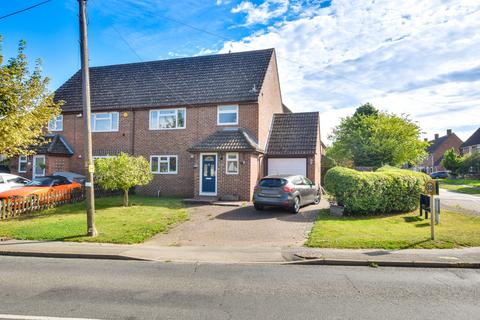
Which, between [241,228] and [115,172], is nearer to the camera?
[241,228]

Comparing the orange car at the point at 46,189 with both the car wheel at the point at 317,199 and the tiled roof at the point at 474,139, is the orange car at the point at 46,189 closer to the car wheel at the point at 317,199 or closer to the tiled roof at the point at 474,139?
the car wheel at the point at 317,199

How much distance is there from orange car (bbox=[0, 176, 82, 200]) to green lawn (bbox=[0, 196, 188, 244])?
78 cm

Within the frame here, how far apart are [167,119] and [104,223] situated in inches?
400

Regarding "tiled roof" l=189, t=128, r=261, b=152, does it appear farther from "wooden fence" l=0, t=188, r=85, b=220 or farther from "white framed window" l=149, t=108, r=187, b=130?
"wooden fence" l=0, t=188, r=85, b=220

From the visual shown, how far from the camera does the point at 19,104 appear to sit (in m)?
12.0

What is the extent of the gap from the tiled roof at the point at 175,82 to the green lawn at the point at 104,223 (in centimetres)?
783

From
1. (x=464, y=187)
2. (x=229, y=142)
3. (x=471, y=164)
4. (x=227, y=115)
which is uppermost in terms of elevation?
(x=227, y=115)

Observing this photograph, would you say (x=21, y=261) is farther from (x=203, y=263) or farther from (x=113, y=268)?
(x=203, y=263)

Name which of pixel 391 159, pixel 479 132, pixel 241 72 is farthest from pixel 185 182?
pixel 479 132

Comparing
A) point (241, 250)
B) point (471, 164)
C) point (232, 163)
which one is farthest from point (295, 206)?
point (471, 164)

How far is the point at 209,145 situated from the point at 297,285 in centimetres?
1240

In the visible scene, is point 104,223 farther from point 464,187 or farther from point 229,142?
point 464,187

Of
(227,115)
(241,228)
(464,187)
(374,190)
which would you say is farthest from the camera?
(464,187)

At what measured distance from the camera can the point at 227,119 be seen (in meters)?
19.2
